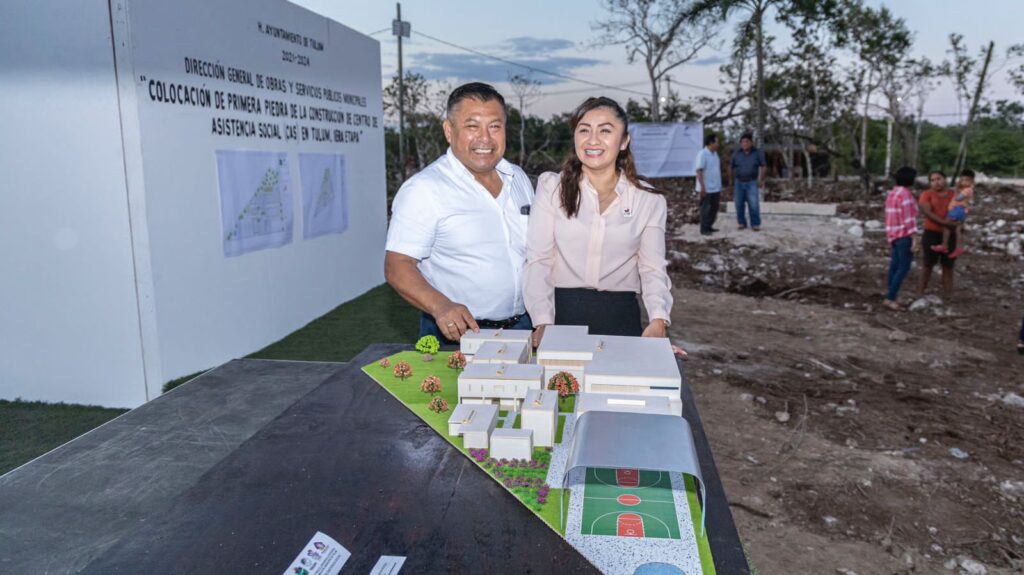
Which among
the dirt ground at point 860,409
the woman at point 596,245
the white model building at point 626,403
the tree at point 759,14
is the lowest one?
the dirt ground at point 860,409

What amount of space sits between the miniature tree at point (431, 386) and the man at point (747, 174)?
10.1 meters

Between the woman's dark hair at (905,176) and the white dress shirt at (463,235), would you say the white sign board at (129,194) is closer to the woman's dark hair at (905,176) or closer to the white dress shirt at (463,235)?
the white dress shirt at (463,235)

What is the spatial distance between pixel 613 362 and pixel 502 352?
0.38m

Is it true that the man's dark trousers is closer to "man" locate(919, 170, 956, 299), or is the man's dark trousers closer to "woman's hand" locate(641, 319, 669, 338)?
"man" locate(919, 170, 956, 299)

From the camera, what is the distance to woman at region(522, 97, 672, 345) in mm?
2748

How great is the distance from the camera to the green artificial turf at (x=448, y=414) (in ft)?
5.15

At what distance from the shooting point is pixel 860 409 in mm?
4684

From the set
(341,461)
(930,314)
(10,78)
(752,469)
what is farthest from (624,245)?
(930,314)

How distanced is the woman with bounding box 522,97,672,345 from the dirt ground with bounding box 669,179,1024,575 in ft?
4.20

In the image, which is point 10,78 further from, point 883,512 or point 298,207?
point 883,512

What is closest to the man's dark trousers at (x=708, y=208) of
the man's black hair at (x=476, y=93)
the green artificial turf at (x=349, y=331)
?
the green artificial turf at (x=349, y=331)

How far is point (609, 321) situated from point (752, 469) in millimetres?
1625

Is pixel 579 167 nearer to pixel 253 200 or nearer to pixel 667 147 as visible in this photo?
pixel 253 200

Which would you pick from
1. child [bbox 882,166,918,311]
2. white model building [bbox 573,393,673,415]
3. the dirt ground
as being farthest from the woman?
child [bbox 882,166,918,311]
